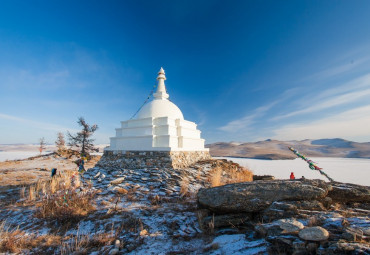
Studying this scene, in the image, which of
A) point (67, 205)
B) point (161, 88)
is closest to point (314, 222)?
point (67, 205)

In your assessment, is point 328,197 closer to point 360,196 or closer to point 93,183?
point 360,196

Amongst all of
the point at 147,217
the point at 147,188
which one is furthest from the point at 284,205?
the point at 147,188

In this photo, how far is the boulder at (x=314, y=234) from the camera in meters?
2.55

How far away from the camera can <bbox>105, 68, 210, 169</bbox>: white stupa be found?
36.5 feet

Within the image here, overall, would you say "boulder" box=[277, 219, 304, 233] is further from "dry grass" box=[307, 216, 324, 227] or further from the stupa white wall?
the stupa white wall

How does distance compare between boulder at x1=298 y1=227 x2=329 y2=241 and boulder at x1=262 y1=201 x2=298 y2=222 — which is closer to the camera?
boulder at x1=298 y1=227 x2=329 y2=241

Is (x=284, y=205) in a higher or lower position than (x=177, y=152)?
lower

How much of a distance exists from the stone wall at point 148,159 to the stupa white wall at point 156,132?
0.27 metres

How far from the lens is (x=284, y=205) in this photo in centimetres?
388

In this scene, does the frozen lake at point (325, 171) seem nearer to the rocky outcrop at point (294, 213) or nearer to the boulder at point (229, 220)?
the rocky outcrop at point (294, 213)

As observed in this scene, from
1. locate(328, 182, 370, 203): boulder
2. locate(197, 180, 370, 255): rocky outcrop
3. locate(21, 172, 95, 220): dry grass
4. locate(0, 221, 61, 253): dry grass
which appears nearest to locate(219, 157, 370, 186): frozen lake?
locate(328, 182, 370, 203): boulder

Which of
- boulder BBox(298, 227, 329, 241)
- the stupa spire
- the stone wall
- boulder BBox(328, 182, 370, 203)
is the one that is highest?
the stupa spire

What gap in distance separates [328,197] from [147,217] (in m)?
4.67

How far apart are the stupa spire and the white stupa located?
0.36 ft
